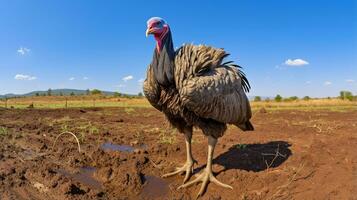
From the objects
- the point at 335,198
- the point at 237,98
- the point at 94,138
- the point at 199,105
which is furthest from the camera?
the point at 94,138

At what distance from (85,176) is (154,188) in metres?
1.36

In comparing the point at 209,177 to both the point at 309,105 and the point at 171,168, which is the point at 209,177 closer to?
the point at 171,168

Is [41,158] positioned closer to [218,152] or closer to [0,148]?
[0,148]

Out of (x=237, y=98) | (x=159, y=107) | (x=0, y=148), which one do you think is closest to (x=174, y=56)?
(x=159, y=107)

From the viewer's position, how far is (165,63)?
4.65 meters

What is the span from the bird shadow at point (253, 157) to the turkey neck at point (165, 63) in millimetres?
2123

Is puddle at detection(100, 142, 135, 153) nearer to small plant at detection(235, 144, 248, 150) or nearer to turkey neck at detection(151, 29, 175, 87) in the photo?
small plant at detection(235, 144, 248, 150)

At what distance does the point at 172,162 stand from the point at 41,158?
2.72 m

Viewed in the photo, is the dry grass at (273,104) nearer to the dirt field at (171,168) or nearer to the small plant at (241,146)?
the dirt field at (171,168)

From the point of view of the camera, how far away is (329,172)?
15.9 feet

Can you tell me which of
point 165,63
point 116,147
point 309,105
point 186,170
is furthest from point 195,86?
point 309,105

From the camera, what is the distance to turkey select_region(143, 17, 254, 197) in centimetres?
457

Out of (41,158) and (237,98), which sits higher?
(237,98)

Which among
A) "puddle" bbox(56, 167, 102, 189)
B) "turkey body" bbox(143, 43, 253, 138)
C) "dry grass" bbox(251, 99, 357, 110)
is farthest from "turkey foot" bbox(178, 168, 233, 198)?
"dry grass" bbox(251, 99, 357, 110)
